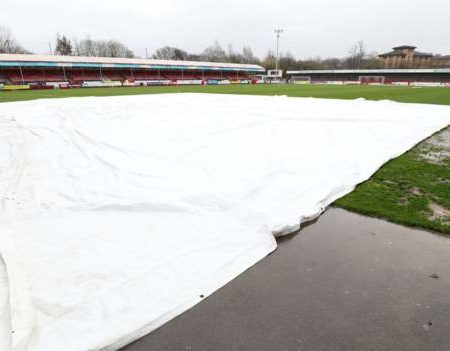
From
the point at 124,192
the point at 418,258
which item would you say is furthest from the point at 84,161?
the point at 418,258

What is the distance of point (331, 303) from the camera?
2.02 m

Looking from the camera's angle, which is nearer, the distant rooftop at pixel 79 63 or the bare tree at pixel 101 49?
the distant rooftop at pixel 79 63

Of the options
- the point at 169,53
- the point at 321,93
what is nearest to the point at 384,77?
the point at 321,93

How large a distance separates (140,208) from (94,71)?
44.4 m

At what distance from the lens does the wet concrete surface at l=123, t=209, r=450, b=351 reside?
68.7 inches

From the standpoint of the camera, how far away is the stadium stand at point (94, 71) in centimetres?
3372

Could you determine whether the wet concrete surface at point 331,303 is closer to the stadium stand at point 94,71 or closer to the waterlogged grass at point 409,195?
the waterlogged grass at point 409,195

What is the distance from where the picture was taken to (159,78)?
44656 millimetres

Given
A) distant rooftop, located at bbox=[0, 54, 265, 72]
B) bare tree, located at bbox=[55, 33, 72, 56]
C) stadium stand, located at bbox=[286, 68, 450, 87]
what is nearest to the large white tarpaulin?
distant rooftop, located at bbox=[0, 54, 265, 72]

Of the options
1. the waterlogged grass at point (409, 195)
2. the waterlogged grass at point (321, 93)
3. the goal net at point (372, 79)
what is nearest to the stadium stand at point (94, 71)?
the waterlogged grass at point (321, 93)

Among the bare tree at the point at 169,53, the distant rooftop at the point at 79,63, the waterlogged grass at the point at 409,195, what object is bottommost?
the waterlogged grass at the point at 409,195

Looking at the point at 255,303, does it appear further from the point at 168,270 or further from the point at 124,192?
the point at 124,192

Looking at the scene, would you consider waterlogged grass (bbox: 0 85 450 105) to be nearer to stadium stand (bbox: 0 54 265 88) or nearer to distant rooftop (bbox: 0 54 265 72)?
stadium stand (bbox: 0 54 265 88)

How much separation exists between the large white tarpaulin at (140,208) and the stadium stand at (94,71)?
32487 mm
